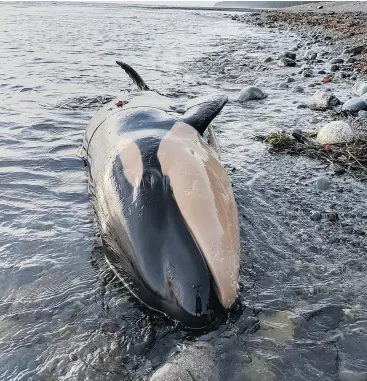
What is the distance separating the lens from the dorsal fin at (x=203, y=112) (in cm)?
479

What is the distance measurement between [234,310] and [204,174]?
3.84 ft

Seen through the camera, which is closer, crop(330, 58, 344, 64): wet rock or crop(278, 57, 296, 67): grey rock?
crop(330, 58, 344, 64): wet rock

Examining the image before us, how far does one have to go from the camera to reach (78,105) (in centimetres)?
1041

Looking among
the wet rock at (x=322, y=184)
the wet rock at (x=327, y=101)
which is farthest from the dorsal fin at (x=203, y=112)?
the wet rock at (x=327, y=101)

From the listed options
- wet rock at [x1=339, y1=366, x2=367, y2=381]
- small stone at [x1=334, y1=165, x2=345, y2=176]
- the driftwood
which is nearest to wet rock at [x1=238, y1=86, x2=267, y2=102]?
the driftwood

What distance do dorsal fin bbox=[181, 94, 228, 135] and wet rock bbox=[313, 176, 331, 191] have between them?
1570 millimetres

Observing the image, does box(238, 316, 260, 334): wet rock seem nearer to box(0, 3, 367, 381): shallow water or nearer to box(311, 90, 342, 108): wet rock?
box(0, 3, 367, 381): shallow water

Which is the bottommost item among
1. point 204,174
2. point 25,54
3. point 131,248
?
point 25,54

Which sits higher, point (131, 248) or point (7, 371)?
point (131, 248)

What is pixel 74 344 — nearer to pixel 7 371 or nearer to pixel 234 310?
pixel 7 371

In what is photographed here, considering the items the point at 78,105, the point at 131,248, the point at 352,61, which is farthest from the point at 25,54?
the point at 131,248

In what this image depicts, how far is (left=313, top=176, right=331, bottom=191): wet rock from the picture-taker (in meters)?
5.52

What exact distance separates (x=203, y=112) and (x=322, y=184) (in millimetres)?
1775

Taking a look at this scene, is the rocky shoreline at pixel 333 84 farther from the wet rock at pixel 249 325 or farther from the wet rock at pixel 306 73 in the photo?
the wet rock at pixel 249 325
